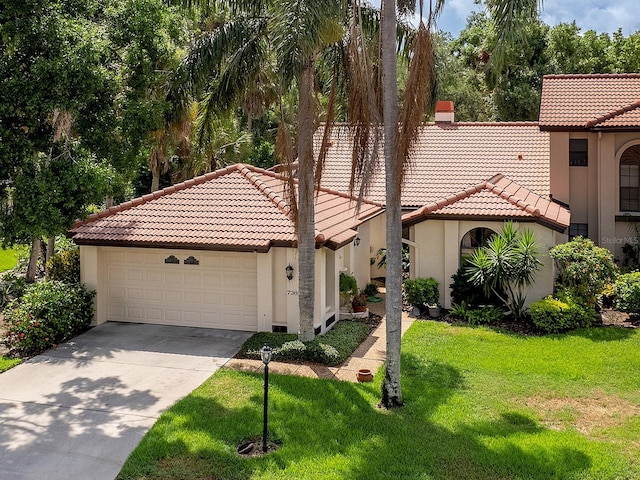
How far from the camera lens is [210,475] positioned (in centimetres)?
971

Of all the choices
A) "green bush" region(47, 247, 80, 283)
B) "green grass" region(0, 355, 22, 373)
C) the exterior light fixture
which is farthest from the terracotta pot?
"green bush" region(47, 247, 80, 283)

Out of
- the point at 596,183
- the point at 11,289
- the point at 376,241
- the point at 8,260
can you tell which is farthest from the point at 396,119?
the point at 8,260

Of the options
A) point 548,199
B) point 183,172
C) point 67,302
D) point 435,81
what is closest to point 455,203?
point 548,199

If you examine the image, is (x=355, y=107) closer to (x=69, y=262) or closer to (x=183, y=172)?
(x=69, y=262)

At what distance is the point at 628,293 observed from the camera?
1798 cm

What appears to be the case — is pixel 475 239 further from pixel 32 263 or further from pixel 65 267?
pixel 32 263

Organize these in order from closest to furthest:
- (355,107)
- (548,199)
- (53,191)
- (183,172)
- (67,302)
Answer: (355,107) < (53,191) < (67,302) < (548,199) < (183,172)

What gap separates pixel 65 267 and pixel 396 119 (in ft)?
36.0

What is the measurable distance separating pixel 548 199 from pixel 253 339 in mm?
10854

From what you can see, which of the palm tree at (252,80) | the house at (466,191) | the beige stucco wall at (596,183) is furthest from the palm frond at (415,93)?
the beige stucco wall at (596,183)

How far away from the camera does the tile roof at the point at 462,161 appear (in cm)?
2297

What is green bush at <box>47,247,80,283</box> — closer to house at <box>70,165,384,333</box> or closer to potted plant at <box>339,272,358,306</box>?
house at <box>70,165,384,333</box>

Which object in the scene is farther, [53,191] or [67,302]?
[67,302]

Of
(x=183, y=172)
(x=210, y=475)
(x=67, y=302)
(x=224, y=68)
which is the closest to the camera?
(x=210, y=475)
